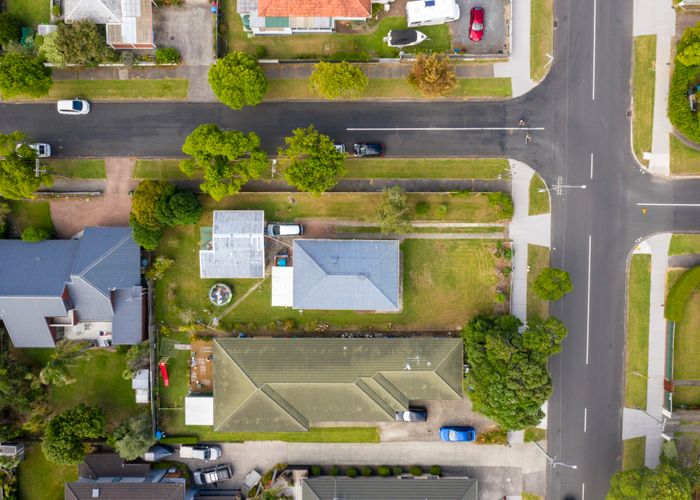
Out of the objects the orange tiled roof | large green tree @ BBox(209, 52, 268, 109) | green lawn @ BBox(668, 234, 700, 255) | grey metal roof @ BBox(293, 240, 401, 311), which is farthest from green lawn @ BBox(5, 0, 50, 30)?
green lawn @ BBox(668, 234, 700, 255)

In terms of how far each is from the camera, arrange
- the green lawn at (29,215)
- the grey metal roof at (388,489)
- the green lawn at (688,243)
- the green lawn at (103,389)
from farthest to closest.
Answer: the green lawn at (103,389)
the green lawn at (29,215)
the green lawn at (688,243)
the grey metal roof at (388,489)

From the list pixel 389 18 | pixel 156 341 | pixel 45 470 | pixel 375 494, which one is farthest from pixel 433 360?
pixel 45 470

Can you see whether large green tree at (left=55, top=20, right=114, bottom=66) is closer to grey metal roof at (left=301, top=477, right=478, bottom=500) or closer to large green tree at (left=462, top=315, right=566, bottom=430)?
large green tree at (left=462, top=315, right=566, bottom=430)

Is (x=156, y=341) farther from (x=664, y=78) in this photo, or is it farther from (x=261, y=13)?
(x=664, y=78)

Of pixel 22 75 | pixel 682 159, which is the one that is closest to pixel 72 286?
pixel 22 75

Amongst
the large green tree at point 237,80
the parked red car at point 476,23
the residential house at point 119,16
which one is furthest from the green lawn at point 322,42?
the residential house at point 119,16

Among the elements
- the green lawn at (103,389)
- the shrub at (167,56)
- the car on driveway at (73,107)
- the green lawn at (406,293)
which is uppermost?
the shrub at (167,56)

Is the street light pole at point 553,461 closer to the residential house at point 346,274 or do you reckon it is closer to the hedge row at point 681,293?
the hedge row at point 681,293
